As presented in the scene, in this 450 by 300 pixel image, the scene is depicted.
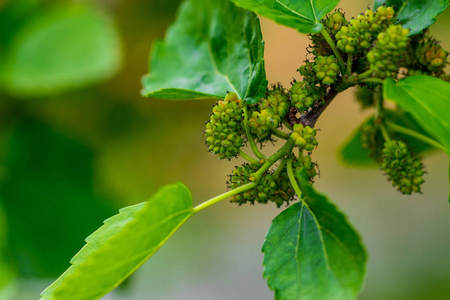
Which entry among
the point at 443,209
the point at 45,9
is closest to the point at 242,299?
the point at 443,209

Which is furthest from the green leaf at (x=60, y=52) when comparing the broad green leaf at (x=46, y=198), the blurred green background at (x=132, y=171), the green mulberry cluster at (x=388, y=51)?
the green mulberry cluster at (x=388, y=51)

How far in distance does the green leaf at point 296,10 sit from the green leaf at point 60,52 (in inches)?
39.2

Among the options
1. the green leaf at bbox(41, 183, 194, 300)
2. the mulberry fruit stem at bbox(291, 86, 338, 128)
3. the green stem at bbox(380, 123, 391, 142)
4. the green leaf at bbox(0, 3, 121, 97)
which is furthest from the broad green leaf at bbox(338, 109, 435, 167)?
the green leaf at bbox(0, 3, 121, 97)

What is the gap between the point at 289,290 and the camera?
42 centimetres

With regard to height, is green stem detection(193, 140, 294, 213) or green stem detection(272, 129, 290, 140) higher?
green stem detection(272, 129, 290, 140)

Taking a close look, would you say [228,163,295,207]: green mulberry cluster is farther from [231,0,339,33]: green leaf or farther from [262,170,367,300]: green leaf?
[231,0,339,33]: green leaf

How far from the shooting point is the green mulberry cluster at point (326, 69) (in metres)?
0.46

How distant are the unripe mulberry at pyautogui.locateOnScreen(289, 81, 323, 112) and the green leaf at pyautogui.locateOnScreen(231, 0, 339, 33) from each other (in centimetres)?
6

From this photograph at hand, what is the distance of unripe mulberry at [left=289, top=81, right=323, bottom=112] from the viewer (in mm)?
465

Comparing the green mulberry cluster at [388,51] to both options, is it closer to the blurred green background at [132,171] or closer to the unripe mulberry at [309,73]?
the unripe mulberry at [309,73]

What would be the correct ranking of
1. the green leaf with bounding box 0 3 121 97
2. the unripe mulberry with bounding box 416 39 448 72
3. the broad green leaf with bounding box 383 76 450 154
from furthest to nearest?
the green leaf with bounding box 0 3 121 97, the unripe mulberry with bounding box 416 39 448 72, the broad green leaf with bounding box 383 76 450 154

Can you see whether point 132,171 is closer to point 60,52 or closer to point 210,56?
point 60,52

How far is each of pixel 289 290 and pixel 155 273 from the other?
1428mm

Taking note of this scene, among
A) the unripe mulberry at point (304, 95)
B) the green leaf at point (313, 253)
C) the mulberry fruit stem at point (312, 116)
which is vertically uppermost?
the unripe mulberry at point (304, 95)
